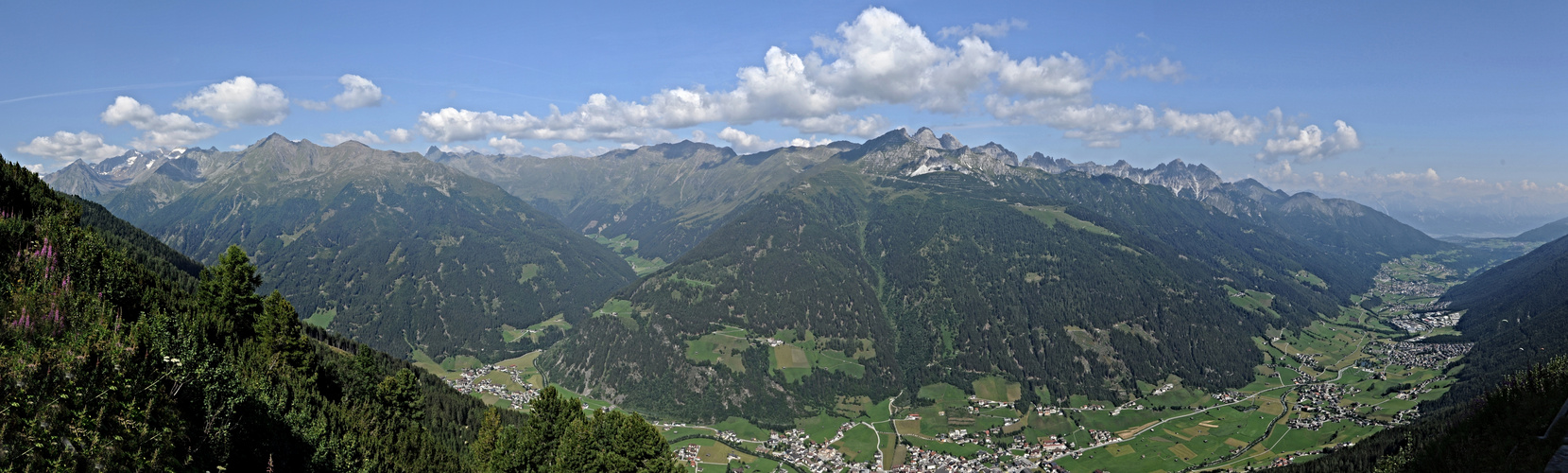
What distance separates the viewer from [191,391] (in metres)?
21.4

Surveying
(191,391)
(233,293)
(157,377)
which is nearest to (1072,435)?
(233,293)

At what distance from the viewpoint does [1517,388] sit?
4791 cm

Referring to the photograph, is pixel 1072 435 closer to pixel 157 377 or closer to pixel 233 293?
pixel 233 293

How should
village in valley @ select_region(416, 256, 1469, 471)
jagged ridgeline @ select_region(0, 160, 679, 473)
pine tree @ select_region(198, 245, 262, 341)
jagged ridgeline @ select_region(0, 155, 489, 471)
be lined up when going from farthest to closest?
1. village in valley @ select_region(416, 256, 1469, 471)
2. pine tree @ select_region(198, 245, 262, 341)
3. jagged ridgeline @ select_region(0, 160, 679, 473)
4. jagged ridgeline @ select_region(0, 155, 489, 471)

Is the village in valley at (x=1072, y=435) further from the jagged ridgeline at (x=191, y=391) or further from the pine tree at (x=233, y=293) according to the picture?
the pine tree at (x=233, y=293)

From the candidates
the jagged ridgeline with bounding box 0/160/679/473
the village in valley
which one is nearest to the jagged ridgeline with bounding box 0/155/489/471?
the jagged ridgeline with bounding box 0/160/679/473

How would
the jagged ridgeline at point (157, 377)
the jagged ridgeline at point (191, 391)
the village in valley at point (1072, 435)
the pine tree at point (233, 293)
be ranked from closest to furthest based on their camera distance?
1. the jagged ridgeline at point (157, 377)
2. the jagged ridgeline at point (191, 391)
3. the pine tree at point (233, 293)
4. the village in valley at point (1072, 435)

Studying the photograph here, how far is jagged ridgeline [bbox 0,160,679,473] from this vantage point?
16.2 metres

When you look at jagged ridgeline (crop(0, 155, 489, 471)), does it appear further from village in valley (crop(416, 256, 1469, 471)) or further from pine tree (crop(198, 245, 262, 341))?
village in valley (crop(416, 256, 1469, 471))

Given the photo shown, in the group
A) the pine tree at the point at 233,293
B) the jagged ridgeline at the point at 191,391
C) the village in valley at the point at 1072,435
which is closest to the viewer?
the jagged ridgeline at the point at 191,391

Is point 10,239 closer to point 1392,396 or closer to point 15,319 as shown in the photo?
point 15,319

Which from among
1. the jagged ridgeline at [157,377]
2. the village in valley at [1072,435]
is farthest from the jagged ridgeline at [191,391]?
the village in valley at [1072,435]

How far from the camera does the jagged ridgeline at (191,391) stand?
16250 mm

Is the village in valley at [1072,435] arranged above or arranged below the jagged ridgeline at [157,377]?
below
